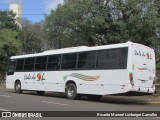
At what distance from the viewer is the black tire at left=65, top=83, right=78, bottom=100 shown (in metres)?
Result: 22.8

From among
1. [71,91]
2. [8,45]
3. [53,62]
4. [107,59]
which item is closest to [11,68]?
[53,62]

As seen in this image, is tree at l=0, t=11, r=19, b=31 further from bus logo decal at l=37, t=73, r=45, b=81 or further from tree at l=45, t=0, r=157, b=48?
bus logo decal at l=37, t=73, r=45, b=81

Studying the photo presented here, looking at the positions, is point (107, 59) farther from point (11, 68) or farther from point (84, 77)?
point (11, 68)

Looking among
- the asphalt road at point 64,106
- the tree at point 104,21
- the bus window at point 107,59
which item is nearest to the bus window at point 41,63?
the tree at point 104,21

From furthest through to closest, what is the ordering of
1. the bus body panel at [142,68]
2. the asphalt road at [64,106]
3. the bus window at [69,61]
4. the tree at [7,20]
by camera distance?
the tree at [7,20] → the bus window at [69,61] → the bus body panel at [142,68] → the asphalt road at [64,106]

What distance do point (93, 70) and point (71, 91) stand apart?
2.43 m

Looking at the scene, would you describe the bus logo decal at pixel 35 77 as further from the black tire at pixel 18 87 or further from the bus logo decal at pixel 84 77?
the bus logo decal at pixel 84 77

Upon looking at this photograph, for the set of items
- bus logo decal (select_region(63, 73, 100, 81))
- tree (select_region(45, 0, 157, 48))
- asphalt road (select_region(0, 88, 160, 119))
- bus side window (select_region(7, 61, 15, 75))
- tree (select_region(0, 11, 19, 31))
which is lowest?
asphalt road (select_region(0, 88, 160, 119))

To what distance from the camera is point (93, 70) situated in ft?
70.7

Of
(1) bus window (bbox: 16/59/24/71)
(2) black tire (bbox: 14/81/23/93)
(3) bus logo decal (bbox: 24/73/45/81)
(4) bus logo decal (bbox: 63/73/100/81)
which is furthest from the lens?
(2) black tire (bbox: 14/81/23/93)

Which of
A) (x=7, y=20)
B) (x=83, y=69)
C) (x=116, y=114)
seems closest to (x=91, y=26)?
(x=83, y=69)

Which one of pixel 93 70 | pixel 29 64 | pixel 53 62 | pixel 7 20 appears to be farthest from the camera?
pixel 7 20

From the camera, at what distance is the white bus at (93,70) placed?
19.6 m

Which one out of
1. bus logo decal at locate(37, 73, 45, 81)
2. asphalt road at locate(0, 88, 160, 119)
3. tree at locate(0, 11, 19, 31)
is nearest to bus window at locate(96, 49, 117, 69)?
asphalt road at locate(0, 88, 160, 119)
